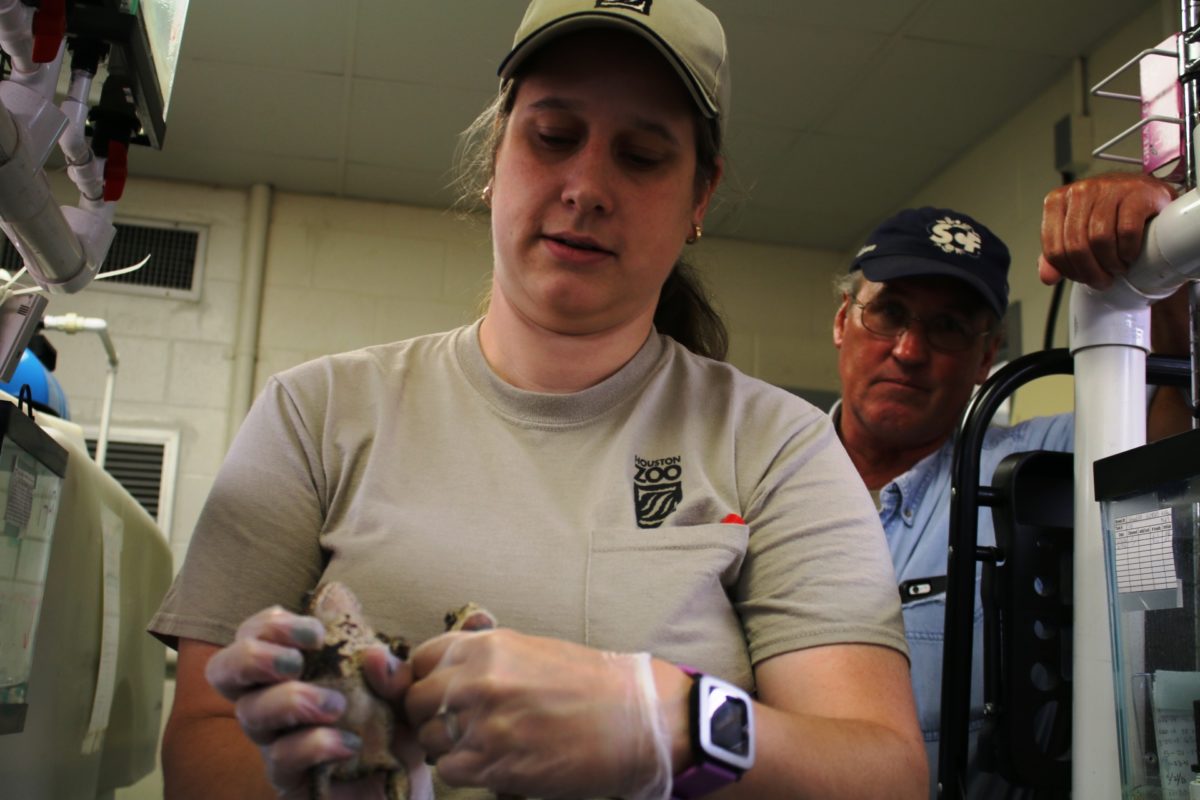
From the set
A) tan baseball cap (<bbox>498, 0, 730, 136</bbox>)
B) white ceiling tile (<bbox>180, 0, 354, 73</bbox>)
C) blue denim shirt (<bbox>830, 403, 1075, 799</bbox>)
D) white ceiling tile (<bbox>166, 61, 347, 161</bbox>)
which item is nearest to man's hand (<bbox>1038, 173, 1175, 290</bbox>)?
tan baseball cap (<bbox>498, 0, 730, 136</bbox>)

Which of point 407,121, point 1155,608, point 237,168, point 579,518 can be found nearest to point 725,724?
point 579,518

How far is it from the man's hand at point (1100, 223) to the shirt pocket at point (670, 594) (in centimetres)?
41

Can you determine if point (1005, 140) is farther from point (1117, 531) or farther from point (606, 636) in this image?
point (606, 636)

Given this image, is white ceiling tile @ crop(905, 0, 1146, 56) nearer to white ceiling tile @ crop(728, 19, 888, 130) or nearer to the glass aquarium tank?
white ceiling tile @ crop(728, 19, 888, 130)

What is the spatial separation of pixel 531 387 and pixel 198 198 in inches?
132

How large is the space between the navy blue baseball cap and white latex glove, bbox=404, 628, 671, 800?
1.22m

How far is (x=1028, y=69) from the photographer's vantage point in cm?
297

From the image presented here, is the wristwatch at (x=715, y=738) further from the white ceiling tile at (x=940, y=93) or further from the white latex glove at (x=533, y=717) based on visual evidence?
the white ceiling tile at (x=940, y=93)

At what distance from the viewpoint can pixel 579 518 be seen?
87cm

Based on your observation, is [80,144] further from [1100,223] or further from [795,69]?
[795,69]

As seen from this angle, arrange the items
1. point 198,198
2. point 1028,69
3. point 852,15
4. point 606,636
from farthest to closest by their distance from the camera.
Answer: point 198,198
point 1028,69
point 852,15
point 606,636

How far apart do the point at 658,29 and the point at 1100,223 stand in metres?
0.43

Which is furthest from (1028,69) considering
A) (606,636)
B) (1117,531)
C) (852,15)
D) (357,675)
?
(357,675)

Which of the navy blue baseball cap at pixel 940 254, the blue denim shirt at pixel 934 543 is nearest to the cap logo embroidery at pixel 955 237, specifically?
the navy blue baseball cap at pixel 940 254
